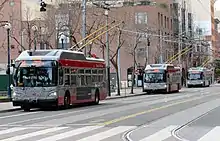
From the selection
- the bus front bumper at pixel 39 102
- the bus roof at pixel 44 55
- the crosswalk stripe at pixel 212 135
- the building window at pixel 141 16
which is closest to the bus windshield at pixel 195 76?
the building window at pixel 141 16

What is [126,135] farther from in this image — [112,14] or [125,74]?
[125,74]

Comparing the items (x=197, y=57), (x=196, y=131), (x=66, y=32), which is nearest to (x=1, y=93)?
(x=66, y=32)

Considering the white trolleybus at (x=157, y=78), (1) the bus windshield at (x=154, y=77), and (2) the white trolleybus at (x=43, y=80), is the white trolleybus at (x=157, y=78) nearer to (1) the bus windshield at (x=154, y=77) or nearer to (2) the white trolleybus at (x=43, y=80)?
(1) the bus windshield at (x=154, y=77)

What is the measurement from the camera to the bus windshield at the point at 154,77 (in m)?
61.9

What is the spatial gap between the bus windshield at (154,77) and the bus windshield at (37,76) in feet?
106

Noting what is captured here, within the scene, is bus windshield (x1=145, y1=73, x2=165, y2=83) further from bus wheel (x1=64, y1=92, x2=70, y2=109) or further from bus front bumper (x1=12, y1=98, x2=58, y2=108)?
bus front bumper (x1=12, y1=98, x2=58, y2=108)

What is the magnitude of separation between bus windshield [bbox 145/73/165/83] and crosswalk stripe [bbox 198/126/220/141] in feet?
142

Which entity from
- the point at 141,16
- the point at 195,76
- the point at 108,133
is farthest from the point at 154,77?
the point at 108,133

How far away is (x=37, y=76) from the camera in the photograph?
30719 millimetres

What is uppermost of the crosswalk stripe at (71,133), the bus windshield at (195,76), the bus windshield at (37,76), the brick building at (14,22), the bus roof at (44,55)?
the brick building at (14,22)

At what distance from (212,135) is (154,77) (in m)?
45.9

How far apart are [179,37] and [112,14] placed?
18.9m

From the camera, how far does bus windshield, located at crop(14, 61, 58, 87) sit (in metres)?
30.7

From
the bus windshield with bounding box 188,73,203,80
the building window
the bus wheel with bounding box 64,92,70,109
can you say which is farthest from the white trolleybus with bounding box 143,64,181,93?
the building window
